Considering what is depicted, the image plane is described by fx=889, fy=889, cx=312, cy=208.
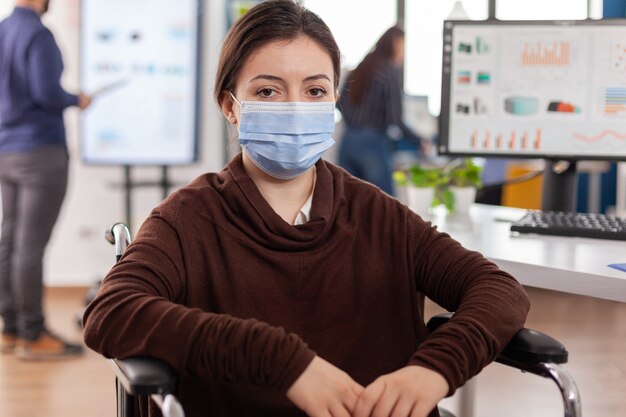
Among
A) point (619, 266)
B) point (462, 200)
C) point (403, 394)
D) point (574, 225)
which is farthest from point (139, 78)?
point (403, 394)

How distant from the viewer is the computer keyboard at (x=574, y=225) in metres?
1.99

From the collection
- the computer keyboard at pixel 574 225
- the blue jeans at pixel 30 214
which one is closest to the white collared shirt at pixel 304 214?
the computer keyboard at pixel 574 225

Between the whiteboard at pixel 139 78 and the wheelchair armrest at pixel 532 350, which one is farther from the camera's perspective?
the whiteboard at pixel 139 78

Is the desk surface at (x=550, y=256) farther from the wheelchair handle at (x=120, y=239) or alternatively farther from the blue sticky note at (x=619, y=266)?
the wheelchair handle at (x=120, y=239)

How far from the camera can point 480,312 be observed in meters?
1.35

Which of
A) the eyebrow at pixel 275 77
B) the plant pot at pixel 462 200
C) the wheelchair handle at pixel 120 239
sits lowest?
the wheelchair handle at pixel 120 239

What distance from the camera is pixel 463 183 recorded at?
7.75 feet

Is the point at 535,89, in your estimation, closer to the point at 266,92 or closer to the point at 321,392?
the point at 266,92

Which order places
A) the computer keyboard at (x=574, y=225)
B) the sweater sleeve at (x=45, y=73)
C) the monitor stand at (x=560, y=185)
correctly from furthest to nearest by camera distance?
the sweater sleeve at (x=45, y=73)
the monitor stand at (x=560, y=185)
the computer keyboard at (x=574, y=225)

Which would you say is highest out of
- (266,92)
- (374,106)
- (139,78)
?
(139,78)

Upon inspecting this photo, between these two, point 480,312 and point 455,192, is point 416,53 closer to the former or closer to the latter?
point 455,192

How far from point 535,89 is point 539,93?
0.01 meters

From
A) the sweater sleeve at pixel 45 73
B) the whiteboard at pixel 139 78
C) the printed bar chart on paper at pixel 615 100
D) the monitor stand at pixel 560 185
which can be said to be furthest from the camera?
the whiteboard at pixel 139 78

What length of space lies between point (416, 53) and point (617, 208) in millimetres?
1737
